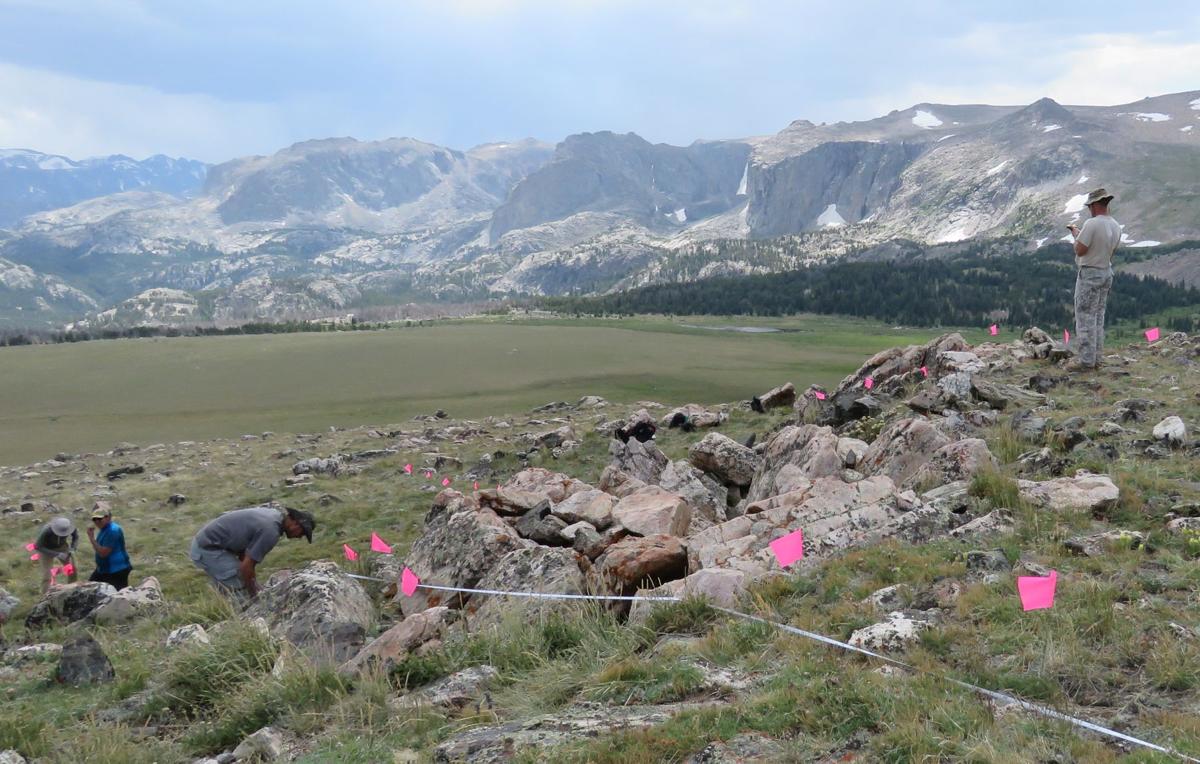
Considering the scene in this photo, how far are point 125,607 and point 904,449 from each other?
14.1 m

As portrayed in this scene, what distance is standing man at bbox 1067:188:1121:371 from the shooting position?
1669 cm

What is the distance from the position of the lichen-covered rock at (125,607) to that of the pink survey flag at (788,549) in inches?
418

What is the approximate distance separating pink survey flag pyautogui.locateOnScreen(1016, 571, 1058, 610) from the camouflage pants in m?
12.2

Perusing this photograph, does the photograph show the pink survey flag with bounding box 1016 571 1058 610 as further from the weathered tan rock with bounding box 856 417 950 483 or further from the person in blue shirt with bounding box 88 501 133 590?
the person in blue shirt with bounding box 88 501 133 590

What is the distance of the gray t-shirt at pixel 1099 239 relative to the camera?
1662 cm

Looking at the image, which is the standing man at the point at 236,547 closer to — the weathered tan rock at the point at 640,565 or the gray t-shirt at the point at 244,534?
the gray t-shirt at the point at 244,534

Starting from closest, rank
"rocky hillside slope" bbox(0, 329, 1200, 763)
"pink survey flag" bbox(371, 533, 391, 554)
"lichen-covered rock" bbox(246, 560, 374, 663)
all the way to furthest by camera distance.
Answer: "rocky hillside slope" bbox(0, 329, 1200, 763) < "lichen-covered rock" bbox(246, 560, 374, 663) < "pink survey flag" bbox(371, 533, 391, 554)

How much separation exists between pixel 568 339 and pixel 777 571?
340 feet

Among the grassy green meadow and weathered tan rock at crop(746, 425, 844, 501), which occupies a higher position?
weathered tan rock at crop(746, 425, 844, 501)

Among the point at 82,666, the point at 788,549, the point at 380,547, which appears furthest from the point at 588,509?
the point at 82,666

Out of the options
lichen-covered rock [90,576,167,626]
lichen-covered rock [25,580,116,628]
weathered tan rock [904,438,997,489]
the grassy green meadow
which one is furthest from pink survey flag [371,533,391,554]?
the grassy green meadow

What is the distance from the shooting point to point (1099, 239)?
16750 mm

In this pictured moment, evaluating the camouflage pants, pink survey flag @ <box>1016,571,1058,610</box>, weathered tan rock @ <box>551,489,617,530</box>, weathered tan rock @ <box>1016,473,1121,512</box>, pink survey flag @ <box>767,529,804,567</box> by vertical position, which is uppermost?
the camouflage pants

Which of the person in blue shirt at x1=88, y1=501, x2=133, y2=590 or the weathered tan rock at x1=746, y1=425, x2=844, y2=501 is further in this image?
the weathered tan rock at x1=746, y1=425, x2=844, y2=501
